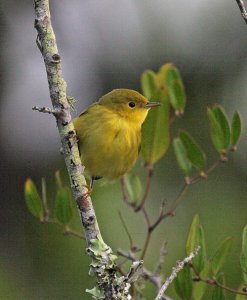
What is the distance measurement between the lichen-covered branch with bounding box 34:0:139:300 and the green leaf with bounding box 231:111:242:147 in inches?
33.8

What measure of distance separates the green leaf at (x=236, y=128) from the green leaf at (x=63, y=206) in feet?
2.86

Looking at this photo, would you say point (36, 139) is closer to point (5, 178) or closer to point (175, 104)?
point (5, 178)

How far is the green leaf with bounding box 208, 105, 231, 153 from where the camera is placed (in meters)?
3.61

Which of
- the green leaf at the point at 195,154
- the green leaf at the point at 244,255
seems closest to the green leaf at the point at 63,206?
the green leaf at the point at 195,154

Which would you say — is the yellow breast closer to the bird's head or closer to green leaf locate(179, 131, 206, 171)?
the bird's head

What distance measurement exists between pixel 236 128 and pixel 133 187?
2.43ft

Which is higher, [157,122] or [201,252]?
[157,122]

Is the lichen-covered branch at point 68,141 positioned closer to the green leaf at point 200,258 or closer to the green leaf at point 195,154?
the green leaf at point 200,258

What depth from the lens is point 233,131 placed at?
11.9ft

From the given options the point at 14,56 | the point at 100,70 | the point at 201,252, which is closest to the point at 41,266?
the point at 201,252

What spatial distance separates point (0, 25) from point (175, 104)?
5.42 metres

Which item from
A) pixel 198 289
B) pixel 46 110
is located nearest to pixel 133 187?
pixel 198 289

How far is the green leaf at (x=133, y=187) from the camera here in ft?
13.1

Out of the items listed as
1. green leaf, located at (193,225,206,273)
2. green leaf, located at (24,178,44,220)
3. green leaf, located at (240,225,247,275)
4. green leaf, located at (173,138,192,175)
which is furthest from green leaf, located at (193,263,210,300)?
green leaf, located at (24,178,44,220)
